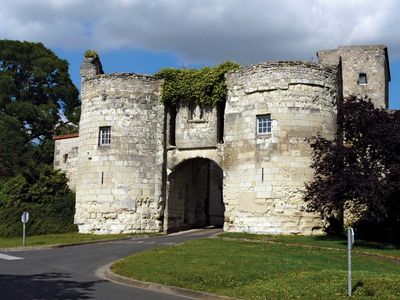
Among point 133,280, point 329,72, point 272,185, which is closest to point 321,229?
point 272,185

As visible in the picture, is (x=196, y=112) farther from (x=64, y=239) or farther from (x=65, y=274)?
(x=65, y=274)

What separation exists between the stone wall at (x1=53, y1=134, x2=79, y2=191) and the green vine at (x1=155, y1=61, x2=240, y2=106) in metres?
10.4

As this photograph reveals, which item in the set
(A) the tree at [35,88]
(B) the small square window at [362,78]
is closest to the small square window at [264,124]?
(B) the small square window at [362,78]

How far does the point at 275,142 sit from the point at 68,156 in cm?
1734

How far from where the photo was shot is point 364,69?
1718 inches

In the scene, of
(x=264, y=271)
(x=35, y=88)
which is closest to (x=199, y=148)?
(x=264, y=271)

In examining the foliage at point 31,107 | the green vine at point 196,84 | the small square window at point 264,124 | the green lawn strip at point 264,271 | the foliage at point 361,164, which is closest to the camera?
the green lawn strip at point 264,271

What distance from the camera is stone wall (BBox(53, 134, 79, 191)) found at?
39.0 m

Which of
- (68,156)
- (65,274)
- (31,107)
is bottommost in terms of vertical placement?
(65,274)

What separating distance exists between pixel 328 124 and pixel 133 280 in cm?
1688

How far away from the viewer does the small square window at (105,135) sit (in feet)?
103

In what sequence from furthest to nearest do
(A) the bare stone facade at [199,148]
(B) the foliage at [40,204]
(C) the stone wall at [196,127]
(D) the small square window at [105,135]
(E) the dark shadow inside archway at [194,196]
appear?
(B) the foliage at [40,204] → (E) the dark shadow inside archway at [194,196] → (D) the small square window at [105,135] → (C) the stone wall at [196,127] → (A) the bare stone facade at [199,148]

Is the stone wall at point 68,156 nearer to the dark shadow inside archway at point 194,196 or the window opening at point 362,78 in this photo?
the dark shadow inside archway at point 194,196

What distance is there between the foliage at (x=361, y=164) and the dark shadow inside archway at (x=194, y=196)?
9946mm
